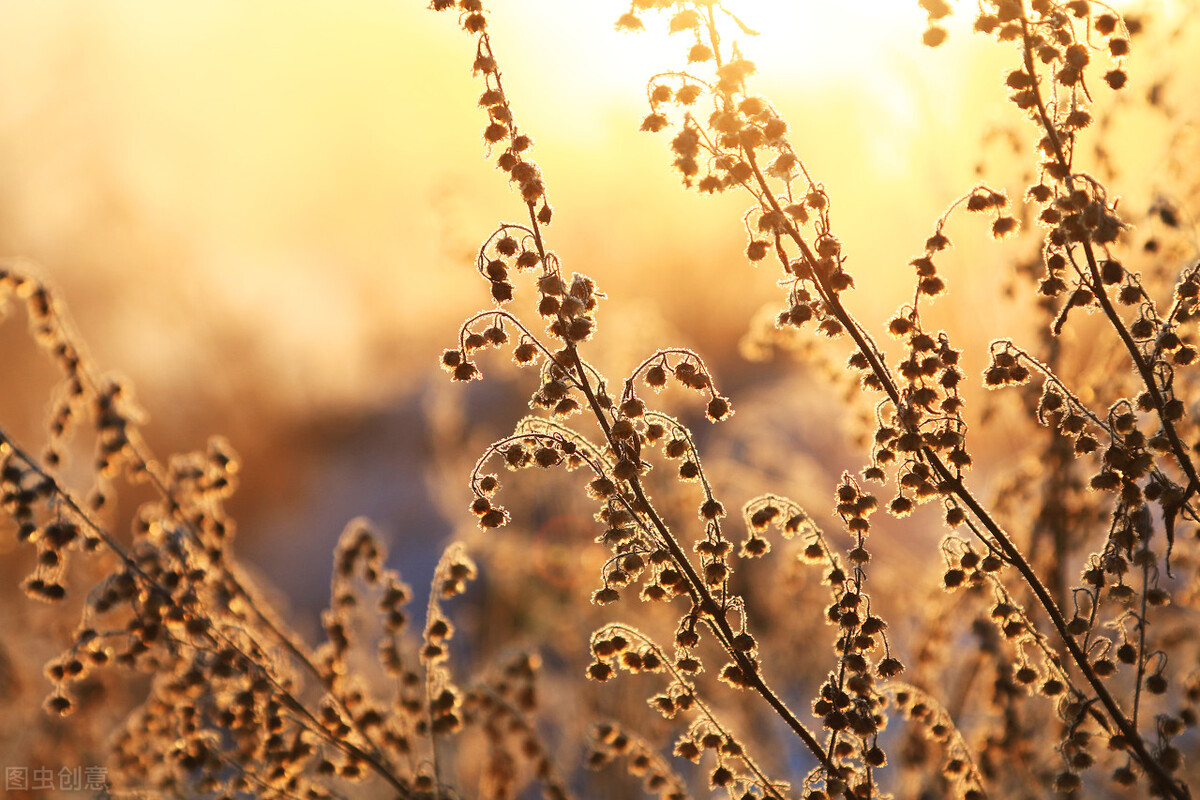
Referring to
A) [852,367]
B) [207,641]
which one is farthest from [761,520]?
[207,641]

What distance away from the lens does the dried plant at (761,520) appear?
6.42 ft

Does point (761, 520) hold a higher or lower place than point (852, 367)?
lower

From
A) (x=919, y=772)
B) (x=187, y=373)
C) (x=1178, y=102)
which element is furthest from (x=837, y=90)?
(x=187, y=373)

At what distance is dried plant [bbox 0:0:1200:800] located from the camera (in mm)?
1958

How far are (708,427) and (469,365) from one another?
11367mm

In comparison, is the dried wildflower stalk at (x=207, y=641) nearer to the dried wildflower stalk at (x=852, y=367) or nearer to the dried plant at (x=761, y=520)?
the dried plant at (x=761, y=520)

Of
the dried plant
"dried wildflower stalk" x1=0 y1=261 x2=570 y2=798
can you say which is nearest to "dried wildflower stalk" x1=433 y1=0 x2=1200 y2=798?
the dried plant

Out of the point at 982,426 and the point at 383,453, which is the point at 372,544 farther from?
the point at 383,453

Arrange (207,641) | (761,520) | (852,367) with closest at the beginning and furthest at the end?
1. (852,367)
2. (761,520)
3. (207,641)

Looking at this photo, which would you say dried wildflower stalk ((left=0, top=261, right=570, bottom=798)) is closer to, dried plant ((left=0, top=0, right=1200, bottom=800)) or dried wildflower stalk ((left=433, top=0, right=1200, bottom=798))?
dried plant ((left=0, top=0, right=1200, bottom=800))

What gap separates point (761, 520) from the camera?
2205mm

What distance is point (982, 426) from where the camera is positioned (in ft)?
12.2

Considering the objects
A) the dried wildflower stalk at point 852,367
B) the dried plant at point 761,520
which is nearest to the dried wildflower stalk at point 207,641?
the dried plant at point 761,520

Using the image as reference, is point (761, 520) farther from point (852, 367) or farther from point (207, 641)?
point (207, 641)
